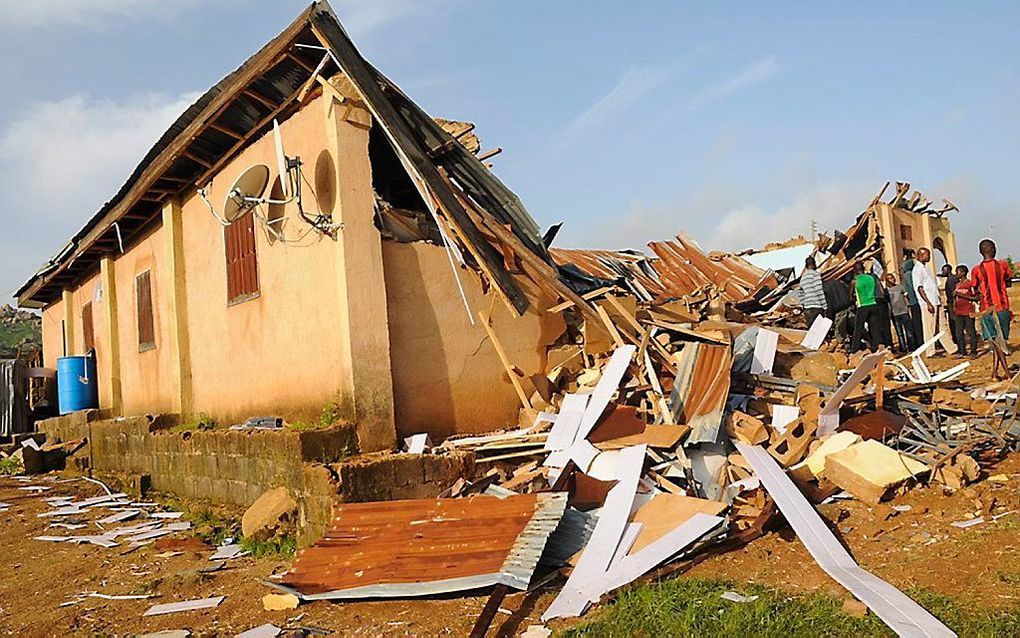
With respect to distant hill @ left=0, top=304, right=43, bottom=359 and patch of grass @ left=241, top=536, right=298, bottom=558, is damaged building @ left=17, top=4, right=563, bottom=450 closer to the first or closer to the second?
patch of grass @ left=241, top=536, right=298, bottom=558

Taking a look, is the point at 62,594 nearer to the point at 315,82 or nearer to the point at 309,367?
the point at 309,367

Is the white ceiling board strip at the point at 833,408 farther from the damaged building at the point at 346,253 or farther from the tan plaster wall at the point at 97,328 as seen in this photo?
the tan plaster wall at the point at 97,328

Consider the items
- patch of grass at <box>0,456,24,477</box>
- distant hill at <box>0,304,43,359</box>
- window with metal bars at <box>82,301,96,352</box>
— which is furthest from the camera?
distant hill at <box>0,304,43,359</box>

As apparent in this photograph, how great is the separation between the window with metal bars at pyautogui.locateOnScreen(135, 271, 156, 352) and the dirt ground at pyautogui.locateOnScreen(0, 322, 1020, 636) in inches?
222

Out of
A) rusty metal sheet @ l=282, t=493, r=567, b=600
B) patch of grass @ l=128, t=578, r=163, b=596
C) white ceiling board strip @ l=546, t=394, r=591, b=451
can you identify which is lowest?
patch of grass @ l=128, t=578, r=163, b=596

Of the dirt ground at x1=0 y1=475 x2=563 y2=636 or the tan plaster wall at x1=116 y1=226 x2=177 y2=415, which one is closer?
the dirt ground at x1=0 y1=475 x2=563 y2=636

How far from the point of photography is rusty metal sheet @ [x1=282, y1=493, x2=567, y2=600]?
5.13m

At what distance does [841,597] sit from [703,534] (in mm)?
1030

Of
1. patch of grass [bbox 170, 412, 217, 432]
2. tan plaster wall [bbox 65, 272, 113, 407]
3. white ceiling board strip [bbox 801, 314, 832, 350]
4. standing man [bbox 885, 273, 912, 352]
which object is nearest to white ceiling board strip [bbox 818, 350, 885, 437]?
white ceiling board strip [bbox 801, 314, 832, 350]

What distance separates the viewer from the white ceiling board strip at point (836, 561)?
3.98 m

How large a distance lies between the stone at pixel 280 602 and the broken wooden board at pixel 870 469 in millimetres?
4289

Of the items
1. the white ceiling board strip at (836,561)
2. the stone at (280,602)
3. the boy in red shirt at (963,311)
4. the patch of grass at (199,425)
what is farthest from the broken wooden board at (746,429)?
the boy in red shirt at (963,311)

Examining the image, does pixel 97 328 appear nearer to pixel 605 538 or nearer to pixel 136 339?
pixel 136 339

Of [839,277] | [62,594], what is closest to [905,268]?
[839,277]
